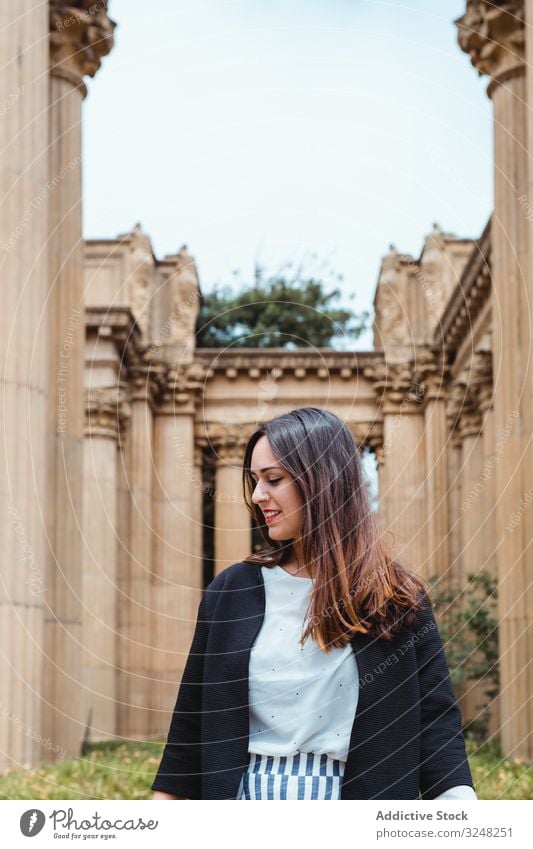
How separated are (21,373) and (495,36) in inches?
412

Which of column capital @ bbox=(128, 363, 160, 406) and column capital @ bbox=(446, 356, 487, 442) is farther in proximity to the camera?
column capital @ bbox=(128, 363, 160, 406)

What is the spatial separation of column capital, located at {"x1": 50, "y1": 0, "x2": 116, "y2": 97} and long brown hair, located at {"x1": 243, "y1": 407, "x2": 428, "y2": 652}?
17.8 meters

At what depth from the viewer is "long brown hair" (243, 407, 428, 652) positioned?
4820 mm

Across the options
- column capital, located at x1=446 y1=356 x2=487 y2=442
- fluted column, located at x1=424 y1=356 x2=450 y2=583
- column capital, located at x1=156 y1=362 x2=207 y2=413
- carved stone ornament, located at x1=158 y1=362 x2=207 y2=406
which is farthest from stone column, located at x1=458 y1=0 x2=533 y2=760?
carved stone ornament, located at x1=158 y1=362 x2=207 y2=406

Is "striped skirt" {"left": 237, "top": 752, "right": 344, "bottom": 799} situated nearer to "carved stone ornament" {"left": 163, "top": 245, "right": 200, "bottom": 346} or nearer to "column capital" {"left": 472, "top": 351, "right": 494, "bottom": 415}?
"column capital" {"left": 472, "top": 351, "right": 494, "bottom": 415}

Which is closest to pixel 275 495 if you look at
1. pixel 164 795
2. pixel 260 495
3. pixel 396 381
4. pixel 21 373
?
pixel 260 495

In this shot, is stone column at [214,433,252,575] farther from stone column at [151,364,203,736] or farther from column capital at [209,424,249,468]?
stone column at [151,364,203,736]

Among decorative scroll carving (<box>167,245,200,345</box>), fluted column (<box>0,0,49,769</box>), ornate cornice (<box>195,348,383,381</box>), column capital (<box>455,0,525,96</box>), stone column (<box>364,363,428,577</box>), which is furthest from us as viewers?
decorative scroll carving (<box>167,245,200,345</box>)

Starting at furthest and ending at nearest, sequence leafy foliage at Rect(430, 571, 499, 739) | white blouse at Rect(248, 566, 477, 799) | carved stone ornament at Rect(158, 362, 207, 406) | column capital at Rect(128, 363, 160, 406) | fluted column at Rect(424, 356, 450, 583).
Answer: carved stone ornament at Rect(158, 362, 207, 406)
column capital at Rect(128, 363, 160, 406)
fluted column at Rect(424, 356, 450, 583)
leafy foliage at Rect(430, 571, 499, 739)
white blouse at Rect(248, 566, 477, 799)

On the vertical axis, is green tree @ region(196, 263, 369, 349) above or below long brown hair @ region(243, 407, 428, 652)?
above

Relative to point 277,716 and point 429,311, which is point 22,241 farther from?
point 429,311

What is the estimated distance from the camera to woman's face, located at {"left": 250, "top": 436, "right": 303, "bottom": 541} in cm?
488

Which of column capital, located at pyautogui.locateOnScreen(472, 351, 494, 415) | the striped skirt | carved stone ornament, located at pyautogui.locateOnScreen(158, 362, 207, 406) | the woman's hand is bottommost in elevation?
the woman's hand
